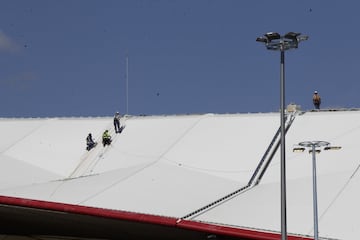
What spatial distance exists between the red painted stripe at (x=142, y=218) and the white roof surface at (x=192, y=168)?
0.47m

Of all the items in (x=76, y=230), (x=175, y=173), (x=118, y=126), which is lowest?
(x=76, y=230)

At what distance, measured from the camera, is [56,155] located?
120 feet

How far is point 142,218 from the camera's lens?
25.2 metres

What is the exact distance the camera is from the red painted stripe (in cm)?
2291

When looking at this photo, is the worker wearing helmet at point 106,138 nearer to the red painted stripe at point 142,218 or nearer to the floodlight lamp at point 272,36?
the red painted stripe at point 142,218

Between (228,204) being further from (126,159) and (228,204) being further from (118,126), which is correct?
(118,126)

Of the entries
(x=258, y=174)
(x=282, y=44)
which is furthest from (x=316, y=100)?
(x=282, y=44)

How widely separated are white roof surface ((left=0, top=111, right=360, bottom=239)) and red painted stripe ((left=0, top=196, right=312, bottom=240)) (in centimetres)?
47

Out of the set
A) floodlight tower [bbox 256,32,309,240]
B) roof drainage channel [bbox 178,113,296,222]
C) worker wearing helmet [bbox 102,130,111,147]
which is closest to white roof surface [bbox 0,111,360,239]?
roof drainage channel [bbox 178,113,296,222]

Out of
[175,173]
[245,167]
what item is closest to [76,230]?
[175,173]

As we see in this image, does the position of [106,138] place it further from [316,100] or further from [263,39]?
[263,39]

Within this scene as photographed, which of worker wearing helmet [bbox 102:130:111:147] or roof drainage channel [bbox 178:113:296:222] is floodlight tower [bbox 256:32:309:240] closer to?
roof drainage channel [bbox 178:113:296:222]

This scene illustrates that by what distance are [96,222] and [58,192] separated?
208 cm

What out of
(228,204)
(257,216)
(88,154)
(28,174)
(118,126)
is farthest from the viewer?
(118,126)
